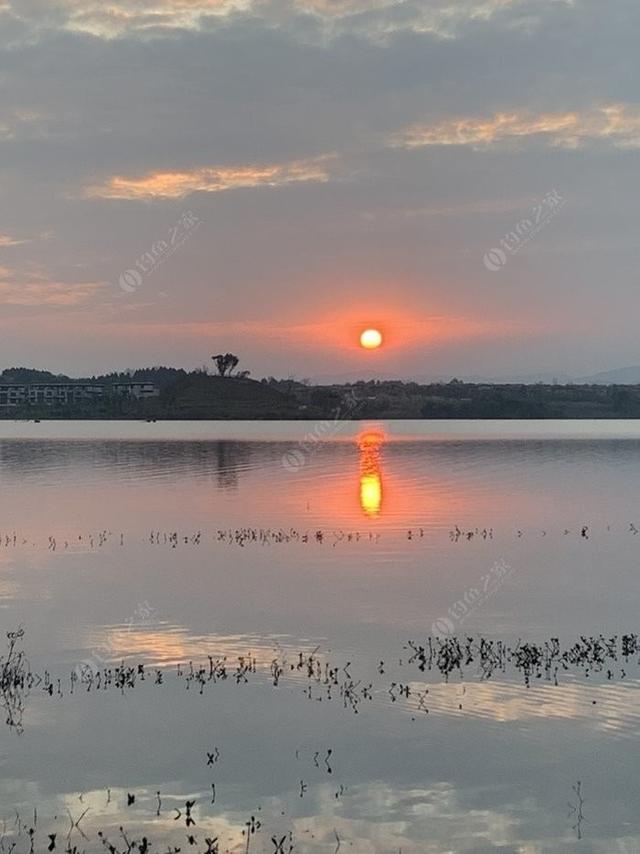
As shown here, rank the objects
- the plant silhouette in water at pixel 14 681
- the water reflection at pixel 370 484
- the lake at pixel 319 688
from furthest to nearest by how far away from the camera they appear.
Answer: the water reflection at pixel 370 484 → the plant silhouette in water at pixel 14 681 → the lake at pixel 319 688

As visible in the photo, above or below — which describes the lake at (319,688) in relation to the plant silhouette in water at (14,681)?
below

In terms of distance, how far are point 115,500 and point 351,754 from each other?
4403cm

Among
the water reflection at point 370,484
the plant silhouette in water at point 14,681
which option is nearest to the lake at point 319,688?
the plant silhouette in water at point 14,681

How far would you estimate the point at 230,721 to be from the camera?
53.2ft

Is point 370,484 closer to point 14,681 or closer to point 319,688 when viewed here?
point 319,688

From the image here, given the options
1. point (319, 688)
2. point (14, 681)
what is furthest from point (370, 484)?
point (14, 681)

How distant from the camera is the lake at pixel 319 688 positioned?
1249cm

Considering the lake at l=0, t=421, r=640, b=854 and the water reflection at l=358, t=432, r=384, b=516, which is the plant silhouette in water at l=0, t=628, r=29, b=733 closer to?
the lake at l=0, t=421, r=640, b=854

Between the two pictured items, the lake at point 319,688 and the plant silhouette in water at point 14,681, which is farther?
the plant silhouette in water at point 14,681

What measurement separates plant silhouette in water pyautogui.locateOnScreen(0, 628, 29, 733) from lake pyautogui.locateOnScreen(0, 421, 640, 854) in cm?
8

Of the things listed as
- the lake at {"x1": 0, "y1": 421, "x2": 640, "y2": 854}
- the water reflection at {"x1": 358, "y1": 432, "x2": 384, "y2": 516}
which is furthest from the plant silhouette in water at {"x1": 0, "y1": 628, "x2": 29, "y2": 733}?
the water reflection at {"x1": 358, "y1": 432, "x2": 384, "y2": 516}

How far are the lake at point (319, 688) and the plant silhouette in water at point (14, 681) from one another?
0.27 feet

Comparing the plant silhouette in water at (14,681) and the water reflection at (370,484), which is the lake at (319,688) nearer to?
the plant silhouette in water at (14,681)

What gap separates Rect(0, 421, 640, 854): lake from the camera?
12492mm
